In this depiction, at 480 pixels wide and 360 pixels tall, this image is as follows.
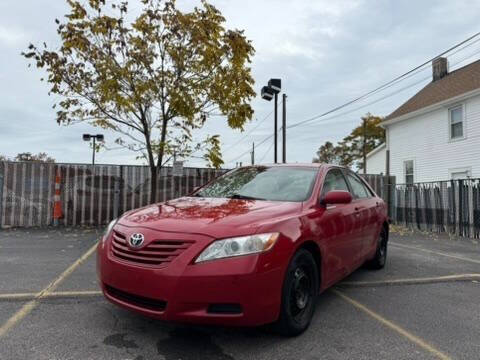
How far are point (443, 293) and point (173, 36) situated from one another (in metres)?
7.72

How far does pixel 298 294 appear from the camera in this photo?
323 centimetres

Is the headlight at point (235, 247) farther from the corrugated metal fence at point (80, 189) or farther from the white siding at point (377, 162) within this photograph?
the white siding at point (377, 162)

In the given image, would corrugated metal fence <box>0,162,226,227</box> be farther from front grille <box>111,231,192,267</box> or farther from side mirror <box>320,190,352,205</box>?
front grille <box>111,231,192,267</box>

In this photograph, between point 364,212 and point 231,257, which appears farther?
point 364,212

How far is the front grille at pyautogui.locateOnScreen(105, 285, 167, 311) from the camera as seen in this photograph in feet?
9.15

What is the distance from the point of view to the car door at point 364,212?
4.71 meters

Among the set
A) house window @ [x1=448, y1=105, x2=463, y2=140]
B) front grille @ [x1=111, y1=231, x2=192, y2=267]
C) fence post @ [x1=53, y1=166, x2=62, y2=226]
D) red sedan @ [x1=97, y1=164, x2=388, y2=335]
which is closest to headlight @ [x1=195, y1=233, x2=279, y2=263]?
red sedan @ [x1=97, y1=164, x2=388, y2=335]

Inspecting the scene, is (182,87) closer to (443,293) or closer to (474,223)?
(443,293)

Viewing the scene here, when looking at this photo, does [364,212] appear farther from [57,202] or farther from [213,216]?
[57,202]

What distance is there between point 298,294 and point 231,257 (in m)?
0.85

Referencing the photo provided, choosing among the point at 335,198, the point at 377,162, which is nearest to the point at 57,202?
the point at 335,198

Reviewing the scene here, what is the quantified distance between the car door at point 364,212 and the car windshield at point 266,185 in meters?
0.89

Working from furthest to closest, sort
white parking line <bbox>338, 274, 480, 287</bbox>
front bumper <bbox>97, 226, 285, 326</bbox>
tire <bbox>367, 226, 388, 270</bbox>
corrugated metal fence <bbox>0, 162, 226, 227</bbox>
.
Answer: corrugated metal fence <bbox>0, 162, 226, 227</bbox>
tire <bbox>367, 226, 388, 270</bbox>
white parking line <bbox>338, 274, 480, 287</bbox>
front bumper <bbox>97, 226, 285, 326</bbox>

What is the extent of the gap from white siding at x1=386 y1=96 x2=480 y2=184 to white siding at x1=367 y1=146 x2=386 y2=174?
4.38 m
